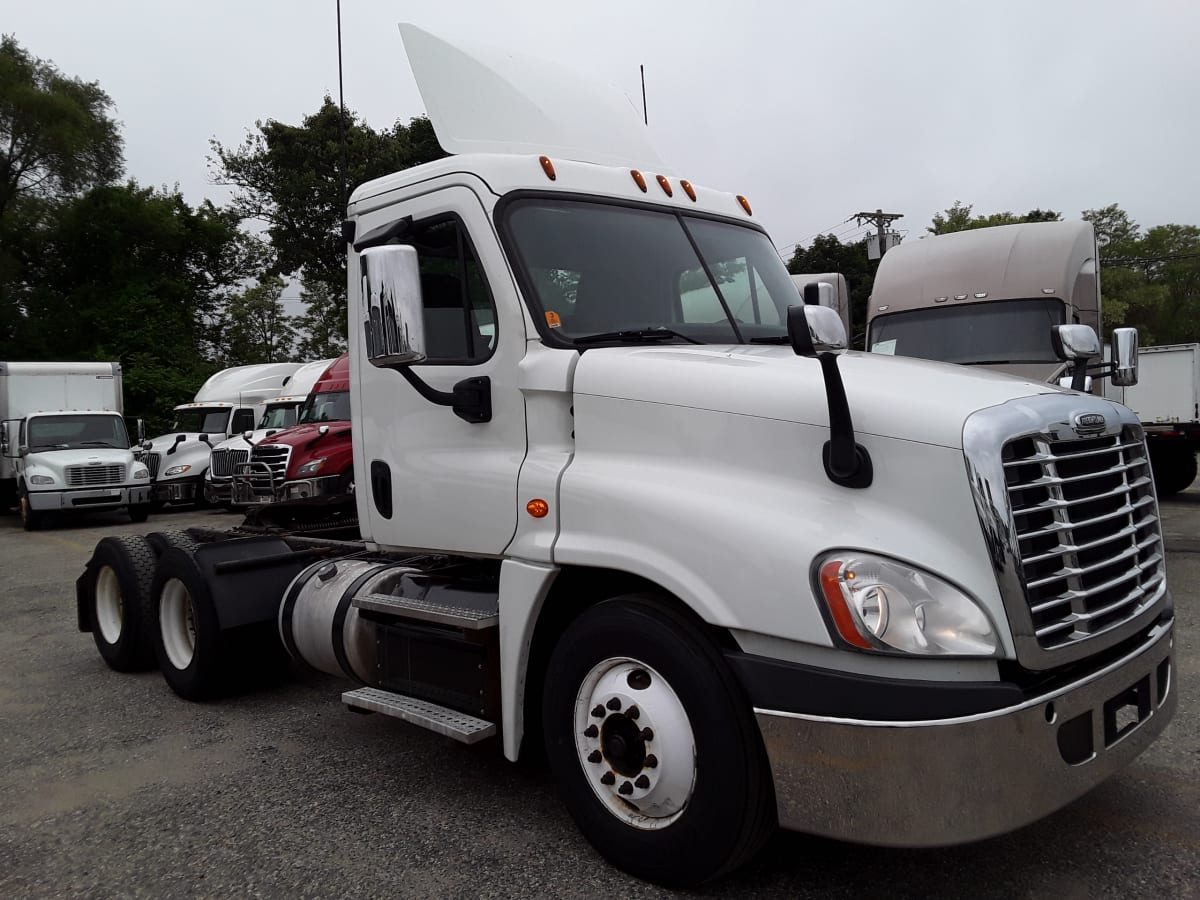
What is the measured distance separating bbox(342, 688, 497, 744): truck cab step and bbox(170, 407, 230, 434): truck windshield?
18.4 m

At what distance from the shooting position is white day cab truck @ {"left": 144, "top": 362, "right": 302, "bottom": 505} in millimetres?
19203

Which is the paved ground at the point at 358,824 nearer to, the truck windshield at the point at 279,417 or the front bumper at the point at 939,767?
the front bumper at the point at 939,767

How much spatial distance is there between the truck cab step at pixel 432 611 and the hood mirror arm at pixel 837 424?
148 centimetres

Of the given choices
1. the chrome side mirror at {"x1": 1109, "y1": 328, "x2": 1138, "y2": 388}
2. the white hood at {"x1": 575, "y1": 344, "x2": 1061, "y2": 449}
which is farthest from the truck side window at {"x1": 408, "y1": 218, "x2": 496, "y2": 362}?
the chrome side mirror at {"x1": 1109, "y1": 328, "x2": 1138, "y2": 388}

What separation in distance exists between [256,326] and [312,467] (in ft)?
86.2

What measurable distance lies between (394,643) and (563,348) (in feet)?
5.12

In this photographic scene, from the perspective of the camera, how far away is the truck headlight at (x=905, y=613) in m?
2.55

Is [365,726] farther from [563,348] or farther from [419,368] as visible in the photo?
[563,348]

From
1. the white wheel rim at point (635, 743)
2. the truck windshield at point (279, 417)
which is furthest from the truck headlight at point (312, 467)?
the white wheel rim at point (635, 743)

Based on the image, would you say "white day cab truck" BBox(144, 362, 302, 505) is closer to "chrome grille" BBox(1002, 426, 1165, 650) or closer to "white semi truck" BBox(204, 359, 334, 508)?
"white semi truck" BBox(204, 359, 334, 508)

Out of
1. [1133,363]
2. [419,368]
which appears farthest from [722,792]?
[1133,363]

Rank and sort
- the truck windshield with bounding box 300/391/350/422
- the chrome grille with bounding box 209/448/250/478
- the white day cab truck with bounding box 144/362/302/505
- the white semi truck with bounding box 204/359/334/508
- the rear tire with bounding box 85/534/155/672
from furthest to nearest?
the white day cab truck with bounding box 144/362/302/505
the chrome grille with bounding box 209/448/250/478
the white semi truck with bounding box 204/359/334/508
the truck windshield with bounding box 300/391/350/422
the rear tire with bounding box 85/534/155/672

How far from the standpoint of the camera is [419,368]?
399cm

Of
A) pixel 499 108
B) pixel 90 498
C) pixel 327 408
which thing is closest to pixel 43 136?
pixel 90 498
